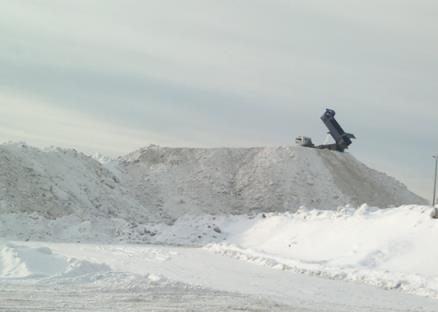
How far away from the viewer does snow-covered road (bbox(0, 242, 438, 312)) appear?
9.57m

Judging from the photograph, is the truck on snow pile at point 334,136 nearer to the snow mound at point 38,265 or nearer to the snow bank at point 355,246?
the snow bank at point 355,246

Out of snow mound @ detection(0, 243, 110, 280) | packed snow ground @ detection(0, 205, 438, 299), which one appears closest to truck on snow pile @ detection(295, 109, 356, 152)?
packed snow ground @ detection(0, 205, 438, 299)

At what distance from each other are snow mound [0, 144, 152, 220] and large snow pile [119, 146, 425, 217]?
235 cm

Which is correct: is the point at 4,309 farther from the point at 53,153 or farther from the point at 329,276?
the point at 53,153

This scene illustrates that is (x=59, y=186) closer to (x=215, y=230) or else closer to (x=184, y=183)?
(x=215, y=230)

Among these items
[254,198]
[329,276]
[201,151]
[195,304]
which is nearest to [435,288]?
[329,276]

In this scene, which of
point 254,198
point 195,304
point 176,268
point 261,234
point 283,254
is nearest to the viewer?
point 195,304

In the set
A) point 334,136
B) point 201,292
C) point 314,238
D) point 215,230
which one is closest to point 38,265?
point 201,292

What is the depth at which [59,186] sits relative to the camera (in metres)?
28.2

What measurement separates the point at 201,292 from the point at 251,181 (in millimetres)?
25133

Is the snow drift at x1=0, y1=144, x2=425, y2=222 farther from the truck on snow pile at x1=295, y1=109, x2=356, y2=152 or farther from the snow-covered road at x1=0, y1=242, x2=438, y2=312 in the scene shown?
Answer: the snow-covered road at x1=0, y1=242, x2=438, y2=312

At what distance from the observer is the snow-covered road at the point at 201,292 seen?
377 inches

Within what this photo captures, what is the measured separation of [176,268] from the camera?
50.2 feet

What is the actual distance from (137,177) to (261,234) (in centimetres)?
1334
